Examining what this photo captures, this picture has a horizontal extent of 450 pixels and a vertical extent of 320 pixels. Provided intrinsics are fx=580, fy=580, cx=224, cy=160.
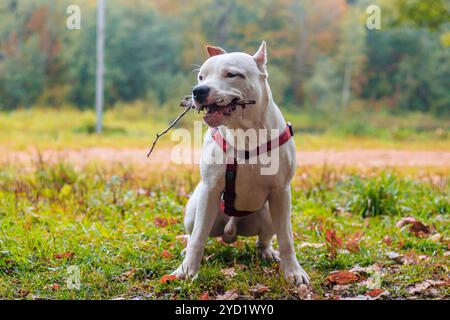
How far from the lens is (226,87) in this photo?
9.98 ft

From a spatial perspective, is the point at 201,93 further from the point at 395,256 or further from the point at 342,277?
the point at 395,256

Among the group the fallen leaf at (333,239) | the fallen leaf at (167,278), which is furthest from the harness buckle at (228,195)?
the fallen leaf at (333,239)

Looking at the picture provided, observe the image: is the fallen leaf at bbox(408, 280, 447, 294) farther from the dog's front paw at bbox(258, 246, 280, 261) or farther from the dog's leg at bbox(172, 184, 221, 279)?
the dog's leg at bbox(172, 184, 221, 279)

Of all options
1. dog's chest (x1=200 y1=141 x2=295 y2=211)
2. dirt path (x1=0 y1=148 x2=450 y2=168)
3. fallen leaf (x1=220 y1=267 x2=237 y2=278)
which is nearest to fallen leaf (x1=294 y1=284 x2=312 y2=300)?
fallen leaf (x1=220 y1=267 x2=237 y2=278)

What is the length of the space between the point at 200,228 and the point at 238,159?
483 millimetres

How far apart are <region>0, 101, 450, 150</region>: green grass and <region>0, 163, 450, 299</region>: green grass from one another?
517 cm

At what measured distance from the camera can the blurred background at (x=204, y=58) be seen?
19.6 m

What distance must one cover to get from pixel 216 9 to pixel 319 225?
58.6 ft

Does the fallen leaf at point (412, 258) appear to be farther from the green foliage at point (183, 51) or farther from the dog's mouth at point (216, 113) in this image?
the green foliage at point (183, 51)

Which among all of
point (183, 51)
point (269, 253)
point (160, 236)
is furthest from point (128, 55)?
point (269, 253)

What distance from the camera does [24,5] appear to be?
20.4m

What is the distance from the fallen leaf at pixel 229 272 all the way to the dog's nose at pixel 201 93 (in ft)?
3.90

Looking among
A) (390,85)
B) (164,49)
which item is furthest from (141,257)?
(390,85)

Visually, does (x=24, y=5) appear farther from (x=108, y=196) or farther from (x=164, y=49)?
(x=108, y=196)
